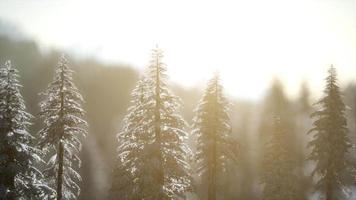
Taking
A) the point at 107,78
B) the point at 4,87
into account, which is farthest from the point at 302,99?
the point at 4,87

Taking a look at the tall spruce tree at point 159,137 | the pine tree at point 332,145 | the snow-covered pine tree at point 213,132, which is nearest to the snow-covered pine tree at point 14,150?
the tall spruce tree at point 159,137

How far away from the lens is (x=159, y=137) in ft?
89.2

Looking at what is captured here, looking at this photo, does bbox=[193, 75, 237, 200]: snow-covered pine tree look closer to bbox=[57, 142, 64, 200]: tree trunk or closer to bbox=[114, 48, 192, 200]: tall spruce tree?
bbox=[114, 48, 192, 200]: tall spruce tree

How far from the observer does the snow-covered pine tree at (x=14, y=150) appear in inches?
971

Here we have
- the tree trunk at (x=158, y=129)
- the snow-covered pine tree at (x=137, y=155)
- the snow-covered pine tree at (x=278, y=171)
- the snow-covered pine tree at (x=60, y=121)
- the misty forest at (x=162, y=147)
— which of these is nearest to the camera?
the misty forest at (x=162, y=147)

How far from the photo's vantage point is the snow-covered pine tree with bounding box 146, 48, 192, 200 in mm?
26984

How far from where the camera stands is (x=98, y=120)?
91312 mm

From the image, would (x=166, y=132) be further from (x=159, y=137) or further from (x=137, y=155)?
(x=137, y=155)

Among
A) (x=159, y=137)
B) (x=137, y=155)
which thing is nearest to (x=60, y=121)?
(x=137, y=155)

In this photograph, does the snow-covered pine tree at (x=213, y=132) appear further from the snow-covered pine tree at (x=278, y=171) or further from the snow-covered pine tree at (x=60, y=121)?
the snow-covered pine tree at (x=60, y=121)

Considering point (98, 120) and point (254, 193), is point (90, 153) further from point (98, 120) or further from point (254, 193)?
point (254, 193)

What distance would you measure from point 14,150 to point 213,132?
16771mm

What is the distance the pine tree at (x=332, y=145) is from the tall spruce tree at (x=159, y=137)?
15444 millimetres

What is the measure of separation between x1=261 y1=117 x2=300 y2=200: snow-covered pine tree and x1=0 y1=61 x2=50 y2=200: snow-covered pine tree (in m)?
24.1
